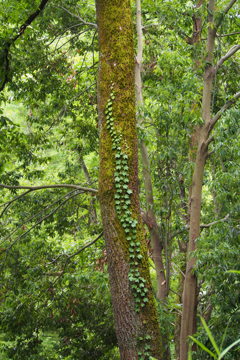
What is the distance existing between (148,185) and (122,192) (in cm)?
237

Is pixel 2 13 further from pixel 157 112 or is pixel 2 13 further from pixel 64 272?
pixel 64 272

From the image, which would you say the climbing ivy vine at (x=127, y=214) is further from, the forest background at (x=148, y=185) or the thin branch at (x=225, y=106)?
the thin branch at (x=225, y=106)

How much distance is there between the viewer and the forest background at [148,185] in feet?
17.6

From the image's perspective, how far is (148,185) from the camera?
23.7ft

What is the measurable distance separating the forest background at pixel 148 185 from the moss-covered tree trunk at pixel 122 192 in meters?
0.05

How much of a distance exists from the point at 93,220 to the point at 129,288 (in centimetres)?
617

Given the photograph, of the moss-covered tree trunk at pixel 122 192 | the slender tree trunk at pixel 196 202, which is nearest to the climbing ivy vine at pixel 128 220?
the moss-covered tree trunk at pixel 122 192

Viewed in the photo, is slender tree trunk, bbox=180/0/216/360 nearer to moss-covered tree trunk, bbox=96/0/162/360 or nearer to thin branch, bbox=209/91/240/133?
thin branch, bbox=209/91/240/133

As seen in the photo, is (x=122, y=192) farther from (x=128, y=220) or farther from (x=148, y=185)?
(x=148, y=185)

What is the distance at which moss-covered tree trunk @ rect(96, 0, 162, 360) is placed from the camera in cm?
470

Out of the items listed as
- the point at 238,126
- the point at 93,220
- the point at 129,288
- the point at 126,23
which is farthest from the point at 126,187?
the point at 93,220

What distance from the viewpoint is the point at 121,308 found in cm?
471

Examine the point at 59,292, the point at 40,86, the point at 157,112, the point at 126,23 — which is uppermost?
the point at 40,86

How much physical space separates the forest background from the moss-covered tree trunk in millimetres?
51
